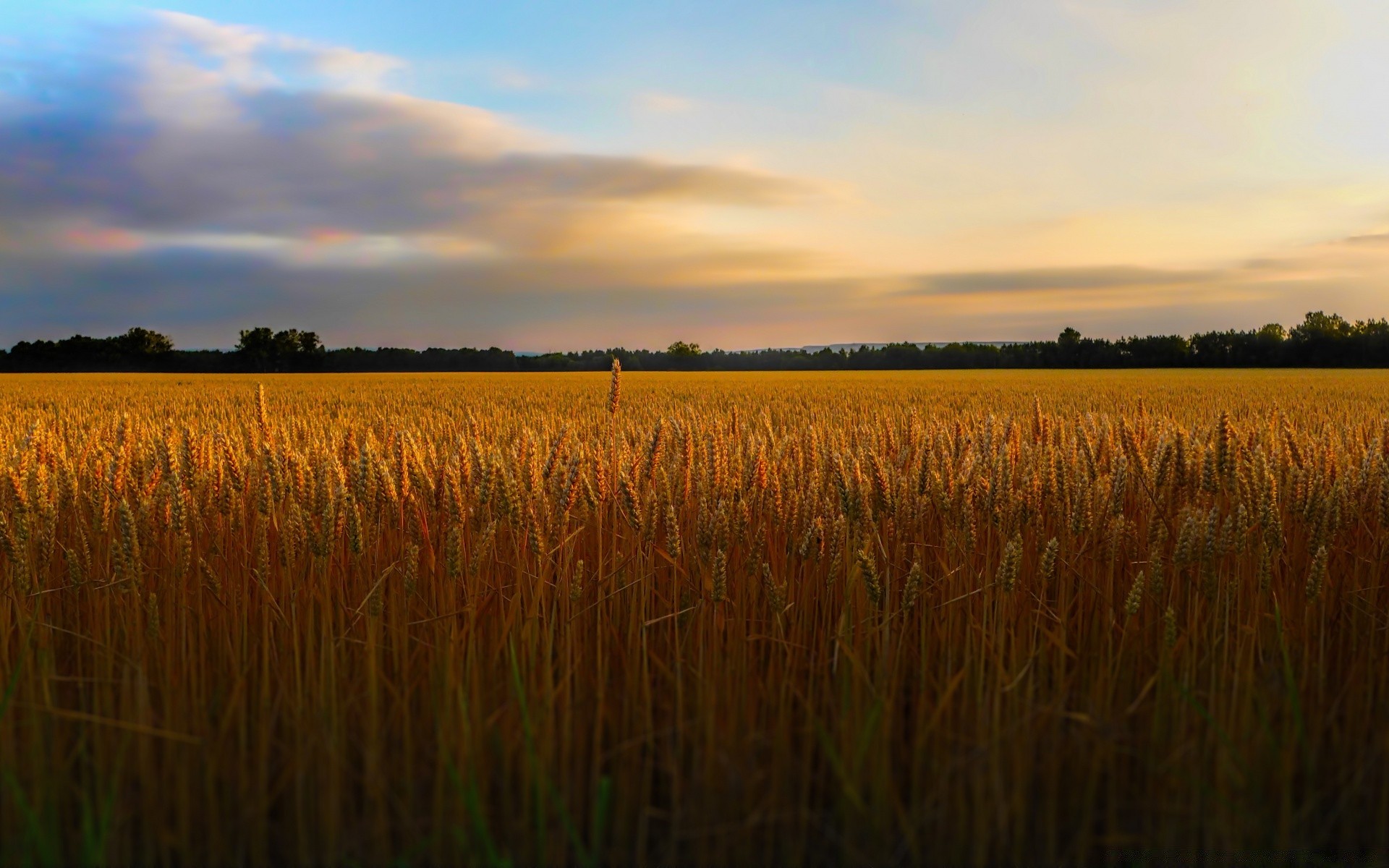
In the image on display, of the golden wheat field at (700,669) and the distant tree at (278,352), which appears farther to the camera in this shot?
the distant tree at (278,352)

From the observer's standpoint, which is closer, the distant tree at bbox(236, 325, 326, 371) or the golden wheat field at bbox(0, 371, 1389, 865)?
the golden wheat field at bbox(0, 371, 1389, 865)

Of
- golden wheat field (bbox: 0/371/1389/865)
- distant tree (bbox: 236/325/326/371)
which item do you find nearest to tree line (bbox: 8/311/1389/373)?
distant tree (bbox: 236/325/326/371)

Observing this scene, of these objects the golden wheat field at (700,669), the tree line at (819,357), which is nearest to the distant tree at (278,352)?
the tree line at (819,357)

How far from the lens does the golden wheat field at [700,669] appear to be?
170cm

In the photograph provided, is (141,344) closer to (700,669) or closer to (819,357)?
(819,357)

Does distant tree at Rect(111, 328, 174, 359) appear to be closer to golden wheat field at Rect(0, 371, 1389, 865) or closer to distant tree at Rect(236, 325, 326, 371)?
distant tree at Rect(236, 325, 326, 371)

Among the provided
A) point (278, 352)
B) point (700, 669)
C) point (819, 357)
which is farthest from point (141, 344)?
point (700, 669)

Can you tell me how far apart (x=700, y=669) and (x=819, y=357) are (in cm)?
6110

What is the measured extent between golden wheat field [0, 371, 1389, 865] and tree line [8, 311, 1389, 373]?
5345 centimetres

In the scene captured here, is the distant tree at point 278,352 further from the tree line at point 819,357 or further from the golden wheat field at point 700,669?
the golden wheat field at point 700,669

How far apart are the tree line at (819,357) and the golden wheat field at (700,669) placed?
53449 millimetres

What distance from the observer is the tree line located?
52406mm

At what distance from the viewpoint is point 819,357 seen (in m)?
62.2

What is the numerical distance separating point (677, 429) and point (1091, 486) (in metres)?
1.85
